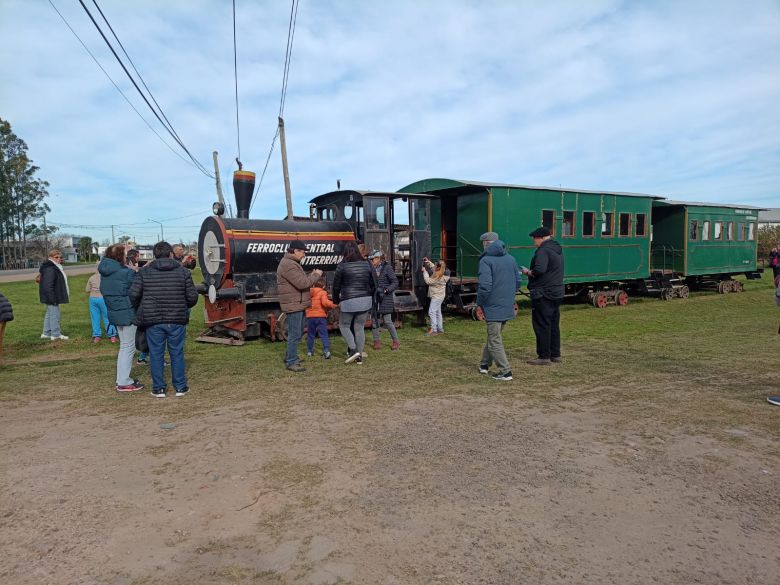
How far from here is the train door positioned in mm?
10430

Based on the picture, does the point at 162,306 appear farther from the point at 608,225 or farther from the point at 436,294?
the point at 608,225

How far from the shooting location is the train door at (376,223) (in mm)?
10430

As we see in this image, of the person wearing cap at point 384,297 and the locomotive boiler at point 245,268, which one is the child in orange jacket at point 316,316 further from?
the locomotive boiler at point 245,268

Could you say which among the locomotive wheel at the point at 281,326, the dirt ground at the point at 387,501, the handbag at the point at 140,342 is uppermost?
the handbag at the point at 140,342

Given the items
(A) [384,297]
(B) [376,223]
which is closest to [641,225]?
(B) [376,223]

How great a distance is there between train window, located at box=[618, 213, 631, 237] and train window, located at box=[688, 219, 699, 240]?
3335 millimetres

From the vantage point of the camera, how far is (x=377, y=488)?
3.47m

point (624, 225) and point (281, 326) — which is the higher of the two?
point (624, 225)

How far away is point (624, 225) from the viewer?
15.4 metres

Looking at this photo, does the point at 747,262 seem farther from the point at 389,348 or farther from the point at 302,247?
the point at 302,247

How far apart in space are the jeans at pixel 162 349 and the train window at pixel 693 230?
54.8 feet

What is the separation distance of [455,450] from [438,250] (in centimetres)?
997

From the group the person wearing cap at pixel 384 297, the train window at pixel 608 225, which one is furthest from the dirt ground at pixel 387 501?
the train window at pixel 608 225

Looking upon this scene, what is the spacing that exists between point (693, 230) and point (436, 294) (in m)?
11.6
